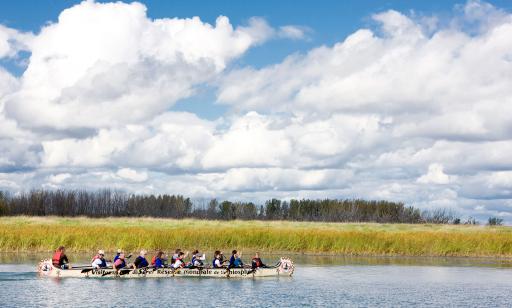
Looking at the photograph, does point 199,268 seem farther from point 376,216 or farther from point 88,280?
point 376,216

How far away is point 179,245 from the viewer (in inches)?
2165

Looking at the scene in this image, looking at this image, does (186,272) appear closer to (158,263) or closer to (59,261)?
(158,263)

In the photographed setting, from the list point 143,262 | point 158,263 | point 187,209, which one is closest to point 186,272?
point 158,263

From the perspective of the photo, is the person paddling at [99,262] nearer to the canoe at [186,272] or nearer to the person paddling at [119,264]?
the canoe at [186,272]

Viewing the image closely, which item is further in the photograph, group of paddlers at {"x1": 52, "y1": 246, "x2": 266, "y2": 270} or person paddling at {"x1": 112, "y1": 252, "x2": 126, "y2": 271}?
person paddling at {"x1": 112, "y1": 252, "x2": 126, "y2": 271}

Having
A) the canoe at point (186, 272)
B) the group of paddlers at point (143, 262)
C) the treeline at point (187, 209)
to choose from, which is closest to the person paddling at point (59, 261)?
the group of paddlers at point (143, 262)

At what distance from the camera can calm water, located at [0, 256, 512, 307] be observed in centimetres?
3061

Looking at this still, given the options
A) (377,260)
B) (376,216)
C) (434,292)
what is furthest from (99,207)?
(434,292)

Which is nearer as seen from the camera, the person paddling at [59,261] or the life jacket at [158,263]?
the person paddling at [59,261]

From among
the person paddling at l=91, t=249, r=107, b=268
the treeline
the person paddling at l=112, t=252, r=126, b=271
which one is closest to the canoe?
the person paddling at l=112, t=252, r=126, b=271

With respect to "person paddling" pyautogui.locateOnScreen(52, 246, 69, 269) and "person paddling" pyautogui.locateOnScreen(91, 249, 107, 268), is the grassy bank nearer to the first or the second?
"person paddling" pyautogui.locateOnScreen(91, 249, 107, 268)

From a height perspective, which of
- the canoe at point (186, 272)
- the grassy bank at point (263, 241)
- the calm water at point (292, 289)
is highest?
the grassy bank at point (263, 241)

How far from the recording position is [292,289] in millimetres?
34938

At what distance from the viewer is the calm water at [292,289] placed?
30609mm
